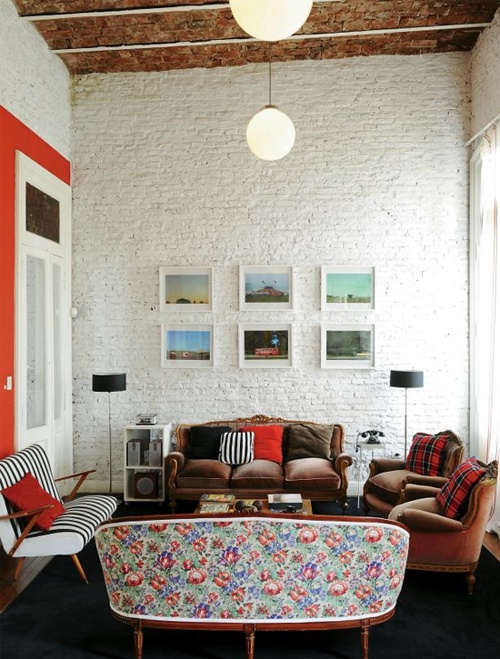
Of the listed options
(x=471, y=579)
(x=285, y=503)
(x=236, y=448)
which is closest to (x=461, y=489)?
(x=471, y=579)

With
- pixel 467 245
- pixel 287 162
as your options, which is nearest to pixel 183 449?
pixel 287 162

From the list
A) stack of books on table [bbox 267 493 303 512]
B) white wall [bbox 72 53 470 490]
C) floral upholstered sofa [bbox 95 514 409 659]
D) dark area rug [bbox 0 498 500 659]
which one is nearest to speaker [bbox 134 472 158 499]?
white wall [bbox 72 53 470 490]

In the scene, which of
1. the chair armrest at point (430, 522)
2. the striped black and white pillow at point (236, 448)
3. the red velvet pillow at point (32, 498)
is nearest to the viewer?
the chair armrest at point (430, 522)

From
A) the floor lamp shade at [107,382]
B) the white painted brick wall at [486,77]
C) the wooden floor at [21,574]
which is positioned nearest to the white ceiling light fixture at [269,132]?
the white painted brick wall at [486,77]

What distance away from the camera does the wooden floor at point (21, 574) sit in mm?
4480

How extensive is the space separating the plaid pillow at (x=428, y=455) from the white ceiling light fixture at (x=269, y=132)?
3.55 metres

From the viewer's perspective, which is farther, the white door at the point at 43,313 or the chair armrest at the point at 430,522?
the white door at the point at 43,313

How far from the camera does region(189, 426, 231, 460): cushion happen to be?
22.3 ft

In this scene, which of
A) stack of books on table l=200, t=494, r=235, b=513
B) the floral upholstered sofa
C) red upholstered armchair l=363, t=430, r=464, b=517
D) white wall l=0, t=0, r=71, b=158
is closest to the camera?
the floral upholstered sofa

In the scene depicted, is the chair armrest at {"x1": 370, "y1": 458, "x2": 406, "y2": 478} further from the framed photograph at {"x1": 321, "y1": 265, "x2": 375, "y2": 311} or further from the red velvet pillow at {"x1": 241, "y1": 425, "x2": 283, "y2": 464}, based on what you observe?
the framed photograph at {"x1": 321, "y1": 265, "x2": 375, "y2": 311}

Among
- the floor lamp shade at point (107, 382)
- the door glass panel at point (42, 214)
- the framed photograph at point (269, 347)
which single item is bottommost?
the floor lamp shade at point (107, 382)

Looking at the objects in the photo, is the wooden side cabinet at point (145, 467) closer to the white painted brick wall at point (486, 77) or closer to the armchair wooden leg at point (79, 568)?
the armchair wooden leg at point (79, 568)

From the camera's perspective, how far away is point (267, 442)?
6832 mm

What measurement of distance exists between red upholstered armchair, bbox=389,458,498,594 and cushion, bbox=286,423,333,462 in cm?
213
